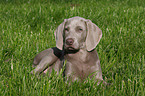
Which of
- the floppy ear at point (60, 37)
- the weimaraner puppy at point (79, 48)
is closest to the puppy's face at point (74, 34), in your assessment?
the weimaraner puppy at point (79, 48)

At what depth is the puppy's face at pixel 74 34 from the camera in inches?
124

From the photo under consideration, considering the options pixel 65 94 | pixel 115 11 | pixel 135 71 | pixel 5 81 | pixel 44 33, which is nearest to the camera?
pixel 65 94

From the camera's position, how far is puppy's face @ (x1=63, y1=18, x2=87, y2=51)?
3141 mm

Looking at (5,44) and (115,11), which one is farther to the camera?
(115,11)

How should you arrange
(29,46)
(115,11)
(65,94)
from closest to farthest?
(65,94), (29,46), (115,11)

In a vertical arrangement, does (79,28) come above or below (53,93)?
above

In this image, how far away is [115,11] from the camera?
773 cm

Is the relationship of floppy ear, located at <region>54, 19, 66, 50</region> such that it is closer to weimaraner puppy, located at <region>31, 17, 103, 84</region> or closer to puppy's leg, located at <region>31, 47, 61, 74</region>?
weimaraner puppy, located at <region>31, 17, 103, 84</region>

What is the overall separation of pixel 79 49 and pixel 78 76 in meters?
0.44

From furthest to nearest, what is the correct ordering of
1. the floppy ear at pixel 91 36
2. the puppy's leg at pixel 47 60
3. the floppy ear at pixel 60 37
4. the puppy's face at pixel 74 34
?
the puppy's leg at pixel 47 60, the floppy ear at pixel 60 37, the floppy ear at pixel 91 36, the puppy's face at pixel 74 34

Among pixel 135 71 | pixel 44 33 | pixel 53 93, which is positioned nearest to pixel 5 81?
pixel 53 93

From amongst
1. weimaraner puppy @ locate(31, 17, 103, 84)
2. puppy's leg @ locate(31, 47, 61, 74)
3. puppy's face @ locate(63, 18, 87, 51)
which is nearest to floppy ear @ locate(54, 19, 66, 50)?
weimaraner puppy @ locate(31, 17, 103, 84)

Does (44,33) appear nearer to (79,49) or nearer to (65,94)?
Answer: (79,49)

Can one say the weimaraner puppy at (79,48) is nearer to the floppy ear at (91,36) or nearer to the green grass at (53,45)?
the floppy ear at (91,36)
